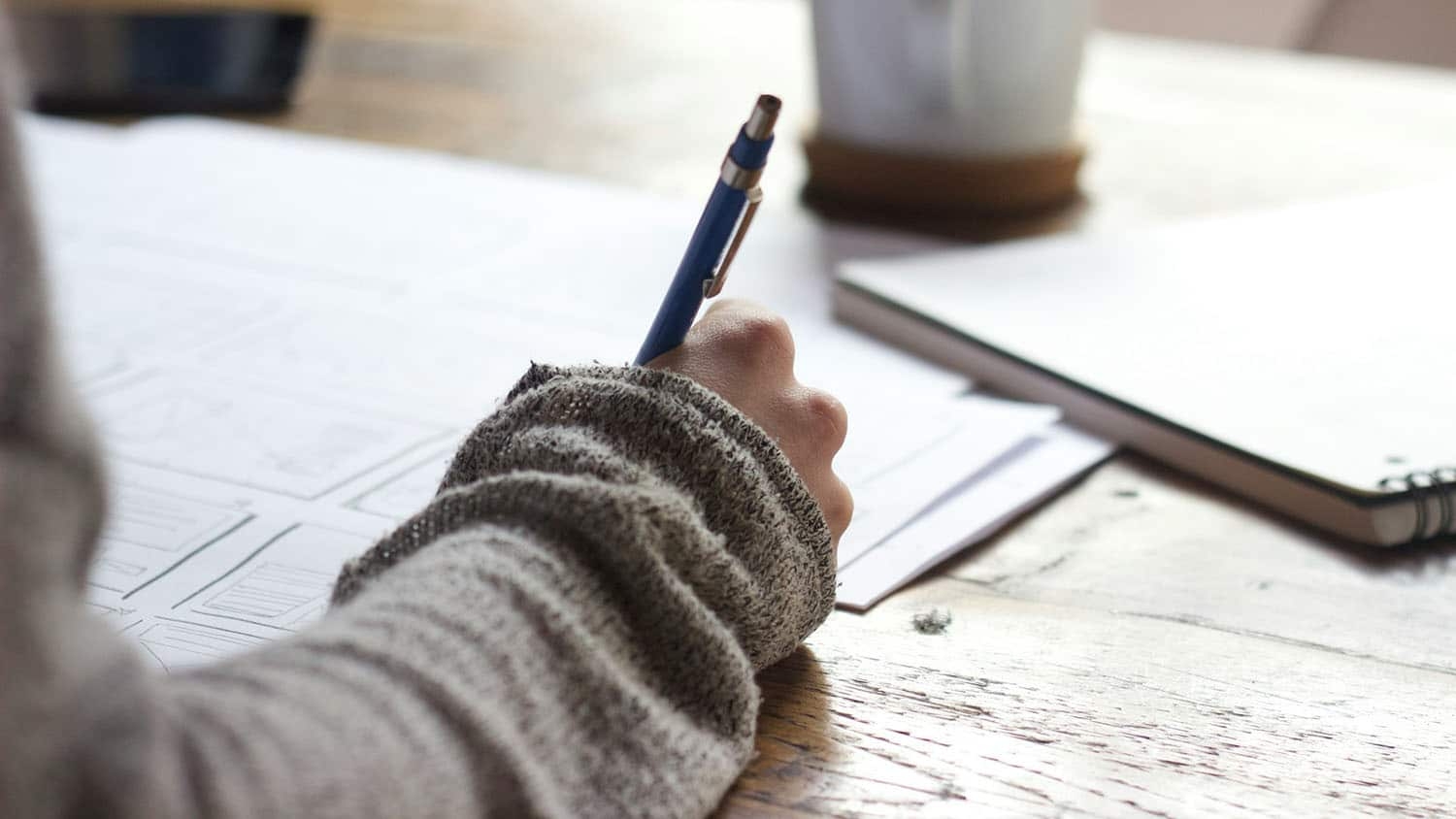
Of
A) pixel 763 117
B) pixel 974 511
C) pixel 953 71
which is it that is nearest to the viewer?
pixel 763 117

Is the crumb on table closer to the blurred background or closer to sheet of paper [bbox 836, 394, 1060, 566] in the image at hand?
sheet of paper [bbox 836, 394, 1060, 566]

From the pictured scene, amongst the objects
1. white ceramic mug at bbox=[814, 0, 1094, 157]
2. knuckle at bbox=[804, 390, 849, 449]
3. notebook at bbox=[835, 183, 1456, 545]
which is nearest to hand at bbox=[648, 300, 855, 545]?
knuckle at bbox=[804, 390, 849, 449]

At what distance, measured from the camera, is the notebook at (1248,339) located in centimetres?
51

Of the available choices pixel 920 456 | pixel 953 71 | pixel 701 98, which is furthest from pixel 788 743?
pixel 701 98

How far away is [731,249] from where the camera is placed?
444 millimetres

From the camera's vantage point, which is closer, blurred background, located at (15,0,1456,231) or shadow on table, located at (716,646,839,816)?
shadow on table, located at (716,646,839,816)

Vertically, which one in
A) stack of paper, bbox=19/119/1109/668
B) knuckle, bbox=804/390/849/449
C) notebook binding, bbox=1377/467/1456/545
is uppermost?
notebook binding, bbox=1377/467/1456/545

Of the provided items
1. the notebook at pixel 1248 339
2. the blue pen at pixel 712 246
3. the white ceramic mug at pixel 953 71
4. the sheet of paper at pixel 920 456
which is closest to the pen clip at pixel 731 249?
the blue pen at pixel 712 246

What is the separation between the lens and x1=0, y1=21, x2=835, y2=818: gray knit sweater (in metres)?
0.22

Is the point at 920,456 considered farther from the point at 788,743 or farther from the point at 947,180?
the point at 947,180

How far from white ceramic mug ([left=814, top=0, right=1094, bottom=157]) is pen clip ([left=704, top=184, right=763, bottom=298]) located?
1.38 feet

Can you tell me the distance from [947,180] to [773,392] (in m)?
0.47

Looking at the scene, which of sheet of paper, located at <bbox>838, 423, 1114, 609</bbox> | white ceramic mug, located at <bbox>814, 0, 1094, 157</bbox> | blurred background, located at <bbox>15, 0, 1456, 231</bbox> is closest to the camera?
sheet of paper, located at <bbox>838, 423, 1114, 609</bbox>

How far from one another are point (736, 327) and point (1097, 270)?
0.33 meters
